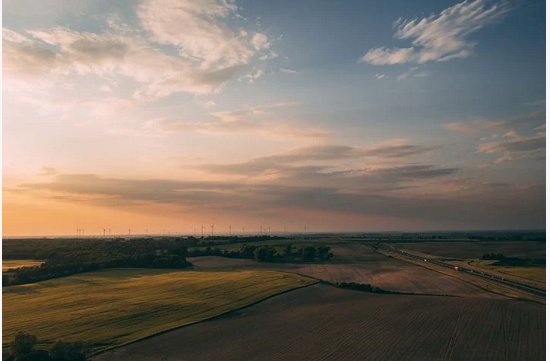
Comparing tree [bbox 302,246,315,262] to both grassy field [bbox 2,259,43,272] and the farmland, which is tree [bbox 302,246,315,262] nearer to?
the farmland

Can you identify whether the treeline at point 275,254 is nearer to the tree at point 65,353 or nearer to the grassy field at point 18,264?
the grassy field at point 18,264

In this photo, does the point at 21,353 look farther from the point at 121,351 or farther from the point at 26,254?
the point at 26,254

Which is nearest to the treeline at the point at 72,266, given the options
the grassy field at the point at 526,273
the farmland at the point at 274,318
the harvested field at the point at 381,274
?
the farmland at the point at 274,318

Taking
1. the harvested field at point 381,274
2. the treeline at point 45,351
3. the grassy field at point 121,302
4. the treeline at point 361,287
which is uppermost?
the treeline at point 45,351

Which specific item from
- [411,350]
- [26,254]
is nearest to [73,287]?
[411,350]

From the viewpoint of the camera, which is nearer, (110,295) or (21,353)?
(21,353)

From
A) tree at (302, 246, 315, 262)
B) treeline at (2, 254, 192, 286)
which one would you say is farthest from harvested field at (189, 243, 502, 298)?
tree at (302, 246, 315, 262)
